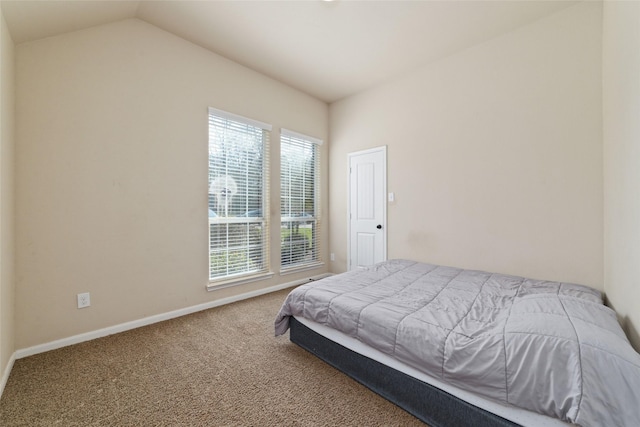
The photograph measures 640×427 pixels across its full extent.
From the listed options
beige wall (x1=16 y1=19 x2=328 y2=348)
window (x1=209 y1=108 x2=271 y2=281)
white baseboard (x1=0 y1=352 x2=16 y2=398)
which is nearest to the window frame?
window (x1=209 y1=108 x2=271 y2=281)

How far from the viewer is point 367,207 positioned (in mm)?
4109

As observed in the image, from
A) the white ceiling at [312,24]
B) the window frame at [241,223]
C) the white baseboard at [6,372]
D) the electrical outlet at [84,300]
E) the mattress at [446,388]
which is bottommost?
the white baseboard at [6,372]

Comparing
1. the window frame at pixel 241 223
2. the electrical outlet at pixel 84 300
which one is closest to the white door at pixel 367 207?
the window frame at pixel 241 223

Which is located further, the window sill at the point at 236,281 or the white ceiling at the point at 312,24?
the window sill at the point at 236,281

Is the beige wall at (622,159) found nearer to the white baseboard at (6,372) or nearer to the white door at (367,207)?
the white door at (367,207)

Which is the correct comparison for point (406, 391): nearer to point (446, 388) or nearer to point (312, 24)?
point (446, 388)

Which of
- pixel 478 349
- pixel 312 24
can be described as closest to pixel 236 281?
pixel 478 349

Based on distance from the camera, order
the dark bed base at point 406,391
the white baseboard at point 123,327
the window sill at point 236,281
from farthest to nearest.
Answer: the window sill at point 236,281 → the white baseboard at point 123,327 → the dark bed base at point 406,391

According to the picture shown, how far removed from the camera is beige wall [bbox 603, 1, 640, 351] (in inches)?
54.8

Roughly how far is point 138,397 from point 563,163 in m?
3.88

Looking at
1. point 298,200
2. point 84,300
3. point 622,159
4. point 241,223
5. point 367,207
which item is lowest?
point 84,300

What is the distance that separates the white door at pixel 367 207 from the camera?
391cm

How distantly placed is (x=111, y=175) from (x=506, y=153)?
13.0 feet

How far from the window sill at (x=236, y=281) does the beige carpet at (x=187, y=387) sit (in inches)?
30.0
